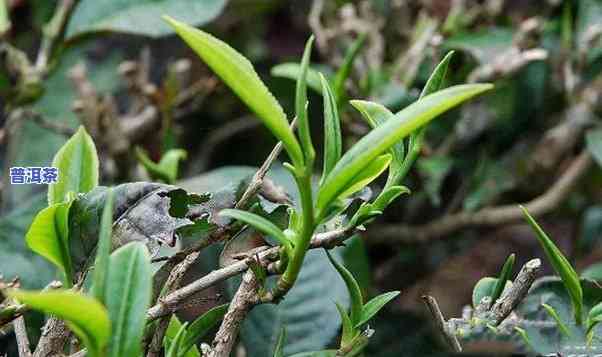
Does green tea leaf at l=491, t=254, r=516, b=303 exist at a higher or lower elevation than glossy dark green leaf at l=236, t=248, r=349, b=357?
higher

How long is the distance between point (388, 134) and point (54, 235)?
0.71ft

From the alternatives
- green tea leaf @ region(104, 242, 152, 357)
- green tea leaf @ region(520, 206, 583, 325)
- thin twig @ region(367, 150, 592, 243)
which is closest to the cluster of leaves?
green tea leaf @ region(520, 206, 583, 325)

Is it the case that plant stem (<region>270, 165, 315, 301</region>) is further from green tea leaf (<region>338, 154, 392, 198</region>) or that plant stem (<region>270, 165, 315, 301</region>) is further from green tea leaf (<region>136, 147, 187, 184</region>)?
green tea leaf (<region>136, 147, 187, 184</region>)

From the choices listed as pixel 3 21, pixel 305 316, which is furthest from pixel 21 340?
pixel 3 21

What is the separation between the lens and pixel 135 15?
3.00 ft

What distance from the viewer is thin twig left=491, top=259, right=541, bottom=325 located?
467 millimetres

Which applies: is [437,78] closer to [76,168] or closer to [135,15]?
[76,168]

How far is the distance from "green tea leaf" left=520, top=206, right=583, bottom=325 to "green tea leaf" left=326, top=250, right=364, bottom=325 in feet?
0.34

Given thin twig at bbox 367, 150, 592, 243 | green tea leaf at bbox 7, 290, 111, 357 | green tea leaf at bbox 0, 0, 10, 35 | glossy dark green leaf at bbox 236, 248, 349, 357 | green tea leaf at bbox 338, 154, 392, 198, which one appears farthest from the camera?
thin twig at bbox 367, 150, 592, 243

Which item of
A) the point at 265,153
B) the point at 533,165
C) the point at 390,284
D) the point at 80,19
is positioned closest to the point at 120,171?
the point at 80,19

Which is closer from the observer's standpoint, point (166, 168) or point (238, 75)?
point (238, 75)

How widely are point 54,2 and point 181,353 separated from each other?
85 cm

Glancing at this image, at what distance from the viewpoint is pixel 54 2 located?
1.18 m

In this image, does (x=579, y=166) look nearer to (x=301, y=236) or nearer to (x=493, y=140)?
(x=493, y=140)
